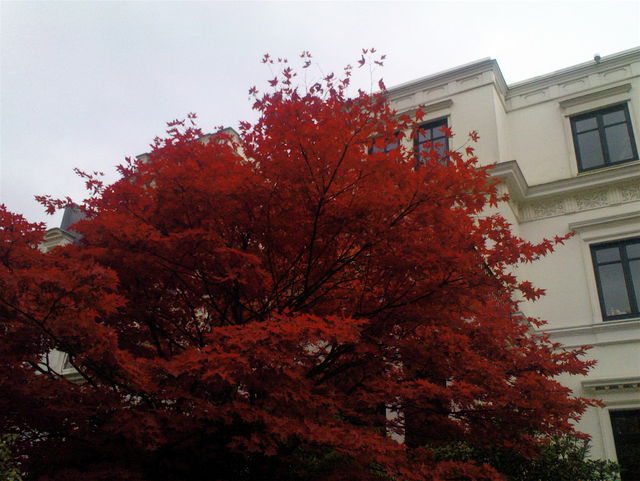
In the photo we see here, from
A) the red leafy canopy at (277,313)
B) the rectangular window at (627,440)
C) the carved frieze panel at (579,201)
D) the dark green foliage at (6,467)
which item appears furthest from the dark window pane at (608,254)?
the dark green foliage at (6,467)

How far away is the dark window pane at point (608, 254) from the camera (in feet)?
44.7

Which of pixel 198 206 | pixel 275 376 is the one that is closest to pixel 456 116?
pixel 198 206

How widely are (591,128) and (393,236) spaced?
12313mm

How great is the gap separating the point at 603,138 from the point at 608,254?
3.62 metres

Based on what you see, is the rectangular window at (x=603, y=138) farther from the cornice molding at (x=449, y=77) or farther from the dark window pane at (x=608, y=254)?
the cornice molding at (x=449, y=77)

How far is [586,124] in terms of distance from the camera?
15.5 metres

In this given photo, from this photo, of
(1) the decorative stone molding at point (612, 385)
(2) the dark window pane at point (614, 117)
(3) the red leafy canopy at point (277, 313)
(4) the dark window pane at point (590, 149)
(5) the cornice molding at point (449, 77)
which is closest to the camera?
(3) the red leafy canopy at point (277, 313)

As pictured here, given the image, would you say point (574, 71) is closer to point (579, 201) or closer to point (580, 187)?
point (580, 187)

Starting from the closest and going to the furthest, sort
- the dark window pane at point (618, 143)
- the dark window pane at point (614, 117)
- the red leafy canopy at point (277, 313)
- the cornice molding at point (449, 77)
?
the red leafy canopy at point (277, 313) → the dark window pane at point (618, 143) → the dark window pane at point (614, 117) → the cornice molding at point (449, 77)

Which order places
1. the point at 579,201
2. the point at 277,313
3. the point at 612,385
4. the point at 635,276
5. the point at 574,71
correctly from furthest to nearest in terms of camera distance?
the point at 574,71, the point at 579,201, the point at 635,276, the point at 612,385, the point at 277,313

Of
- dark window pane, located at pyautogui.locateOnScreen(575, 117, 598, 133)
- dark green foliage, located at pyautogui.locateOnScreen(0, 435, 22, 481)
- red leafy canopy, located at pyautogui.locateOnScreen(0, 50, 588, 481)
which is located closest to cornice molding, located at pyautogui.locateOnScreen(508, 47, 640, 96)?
dark window pane, located at pyautogui.locateOnScreen(575, 117, 598, 133)

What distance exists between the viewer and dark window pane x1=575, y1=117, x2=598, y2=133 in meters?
15.3

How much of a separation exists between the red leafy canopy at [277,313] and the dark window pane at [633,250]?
7.94 m

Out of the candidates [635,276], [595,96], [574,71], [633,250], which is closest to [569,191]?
[633,250]
